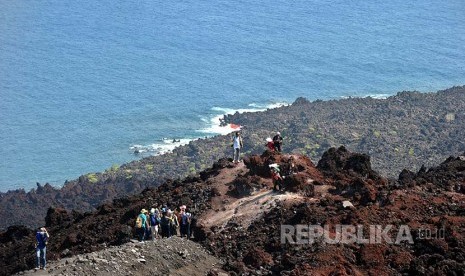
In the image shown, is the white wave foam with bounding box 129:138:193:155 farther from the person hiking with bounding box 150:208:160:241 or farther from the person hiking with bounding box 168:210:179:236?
the person hiking with bounding box 150:208:160:241

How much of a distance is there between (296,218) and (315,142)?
163 ft

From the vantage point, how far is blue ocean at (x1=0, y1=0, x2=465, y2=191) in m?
102

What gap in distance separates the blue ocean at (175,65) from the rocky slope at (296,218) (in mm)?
46698

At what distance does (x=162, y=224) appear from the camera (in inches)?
1610

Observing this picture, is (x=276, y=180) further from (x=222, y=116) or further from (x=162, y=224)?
(x=222, y=116)

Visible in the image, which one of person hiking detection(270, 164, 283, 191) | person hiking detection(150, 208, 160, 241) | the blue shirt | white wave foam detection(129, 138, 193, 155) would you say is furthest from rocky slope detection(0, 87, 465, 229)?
the blue shirt

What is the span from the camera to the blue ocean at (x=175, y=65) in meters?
102

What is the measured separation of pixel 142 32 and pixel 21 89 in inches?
1290

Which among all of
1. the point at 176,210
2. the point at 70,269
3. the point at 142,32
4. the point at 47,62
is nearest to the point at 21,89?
the point at 47,62

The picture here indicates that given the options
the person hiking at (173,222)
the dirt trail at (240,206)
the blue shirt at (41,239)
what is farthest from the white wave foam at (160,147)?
the blue shirt at (41,239)

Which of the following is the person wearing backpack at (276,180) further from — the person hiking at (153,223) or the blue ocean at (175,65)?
the blue ocean at (175,65)

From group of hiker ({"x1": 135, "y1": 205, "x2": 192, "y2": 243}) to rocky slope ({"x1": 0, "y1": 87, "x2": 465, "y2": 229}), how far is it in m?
31.4

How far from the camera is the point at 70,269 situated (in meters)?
34.7

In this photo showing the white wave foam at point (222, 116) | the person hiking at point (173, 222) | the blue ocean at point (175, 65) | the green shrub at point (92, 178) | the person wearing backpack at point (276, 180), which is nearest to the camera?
the person hiking at point (173, 222)
